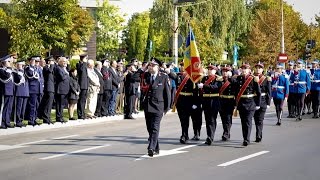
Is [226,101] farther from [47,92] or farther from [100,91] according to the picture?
[100,91]

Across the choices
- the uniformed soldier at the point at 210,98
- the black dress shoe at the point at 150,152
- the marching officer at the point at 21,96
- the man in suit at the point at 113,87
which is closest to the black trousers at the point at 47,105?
the marching officer at the point at 21,96

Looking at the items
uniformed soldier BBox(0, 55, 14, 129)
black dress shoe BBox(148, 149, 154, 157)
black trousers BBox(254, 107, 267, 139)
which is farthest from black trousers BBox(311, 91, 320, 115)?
black dress shoe BBox(148, 149, 154, 157)

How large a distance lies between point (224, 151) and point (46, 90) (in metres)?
7.18

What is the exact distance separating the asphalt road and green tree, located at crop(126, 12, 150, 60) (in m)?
→ 57.9

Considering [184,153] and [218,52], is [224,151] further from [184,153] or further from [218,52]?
[218,52]

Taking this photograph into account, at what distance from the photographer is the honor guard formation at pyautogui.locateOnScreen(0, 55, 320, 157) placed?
40.4 ft

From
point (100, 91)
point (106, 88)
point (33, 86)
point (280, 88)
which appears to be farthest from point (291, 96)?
point (33, 86)

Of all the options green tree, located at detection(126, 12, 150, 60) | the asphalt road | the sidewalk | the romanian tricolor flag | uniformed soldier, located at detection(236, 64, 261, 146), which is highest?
green tree, located at detection(126, 12, 150, 60)

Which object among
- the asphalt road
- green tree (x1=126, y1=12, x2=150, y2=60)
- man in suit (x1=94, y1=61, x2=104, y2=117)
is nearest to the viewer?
the asphalt road

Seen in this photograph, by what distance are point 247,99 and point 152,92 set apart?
2.77 meters

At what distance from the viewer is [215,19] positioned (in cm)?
5078

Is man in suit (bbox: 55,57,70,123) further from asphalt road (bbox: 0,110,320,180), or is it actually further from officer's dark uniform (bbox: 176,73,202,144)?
officer's dark uniform (bbox: 176,73,202,144)

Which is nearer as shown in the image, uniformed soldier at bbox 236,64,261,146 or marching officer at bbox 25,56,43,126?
uniformed soldier at bbox 236,64,261,146

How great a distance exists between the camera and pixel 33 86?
56.3 ft
